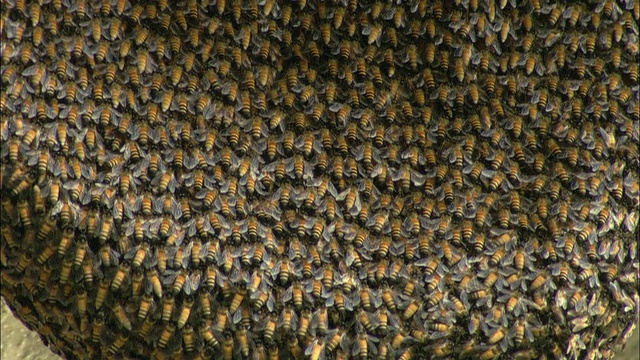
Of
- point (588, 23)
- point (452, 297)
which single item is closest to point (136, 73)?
point (452, 297)

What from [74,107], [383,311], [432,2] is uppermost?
[432,2]

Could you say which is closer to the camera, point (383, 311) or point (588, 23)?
point (383, 311)

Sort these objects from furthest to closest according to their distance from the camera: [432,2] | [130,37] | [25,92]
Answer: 1. [432,2]
2. [130,37]
3. [25,92]

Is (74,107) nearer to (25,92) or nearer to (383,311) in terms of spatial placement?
(25,92)

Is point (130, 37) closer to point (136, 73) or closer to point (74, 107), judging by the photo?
point (136, 73)

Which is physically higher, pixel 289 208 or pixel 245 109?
pixel 245 109

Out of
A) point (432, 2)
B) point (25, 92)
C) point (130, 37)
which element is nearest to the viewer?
point (25, 92)

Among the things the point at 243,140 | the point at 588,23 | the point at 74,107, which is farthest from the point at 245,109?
the point at 588,23
